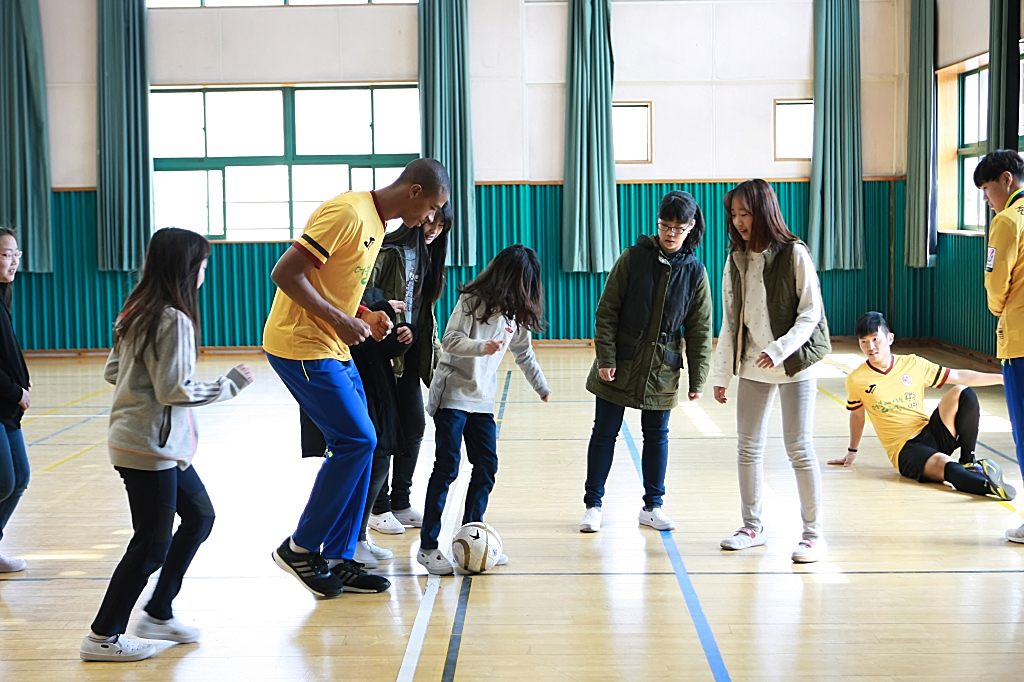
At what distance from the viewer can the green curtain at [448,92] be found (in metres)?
10.5

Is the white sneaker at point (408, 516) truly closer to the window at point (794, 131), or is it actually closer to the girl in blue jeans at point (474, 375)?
the girl in blue jeans at point (474, 375)

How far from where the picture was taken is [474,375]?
3.67 m

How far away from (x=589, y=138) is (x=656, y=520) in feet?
22.6

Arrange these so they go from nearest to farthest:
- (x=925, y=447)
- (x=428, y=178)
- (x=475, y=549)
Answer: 1. (x=428, y=178)
2. (x=475, y=549)
3. (x=925, y=447)

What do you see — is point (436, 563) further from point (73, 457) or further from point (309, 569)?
point (73, 457)

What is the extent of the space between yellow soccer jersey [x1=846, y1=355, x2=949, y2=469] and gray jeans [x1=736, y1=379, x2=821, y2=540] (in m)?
1.44

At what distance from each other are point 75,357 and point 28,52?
10.4 feet

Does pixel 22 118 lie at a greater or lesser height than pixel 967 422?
greater

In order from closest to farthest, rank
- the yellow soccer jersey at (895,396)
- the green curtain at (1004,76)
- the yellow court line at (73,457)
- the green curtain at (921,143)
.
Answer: the yellow soccer jersey at (895,396) → the yellow court line at (73,457) → the green curtain at (1004,76) → the green curtain at (921,143)

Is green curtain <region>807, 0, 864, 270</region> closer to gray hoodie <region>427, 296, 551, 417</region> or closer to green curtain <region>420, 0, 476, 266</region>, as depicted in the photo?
green curtain <region>420, 0, 476, 266</region>

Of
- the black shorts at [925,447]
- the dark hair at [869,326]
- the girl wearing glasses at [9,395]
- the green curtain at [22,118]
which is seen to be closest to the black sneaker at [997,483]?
the black shorts at [925,447]

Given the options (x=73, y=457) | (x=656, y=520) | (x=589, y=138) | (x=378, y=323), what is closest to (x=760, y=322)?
(x=656, y=520)

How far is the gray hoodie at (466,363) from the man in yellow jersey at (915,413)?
2.28 m

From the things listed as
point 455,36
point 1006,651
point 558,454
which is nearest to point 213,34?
point 455,36
